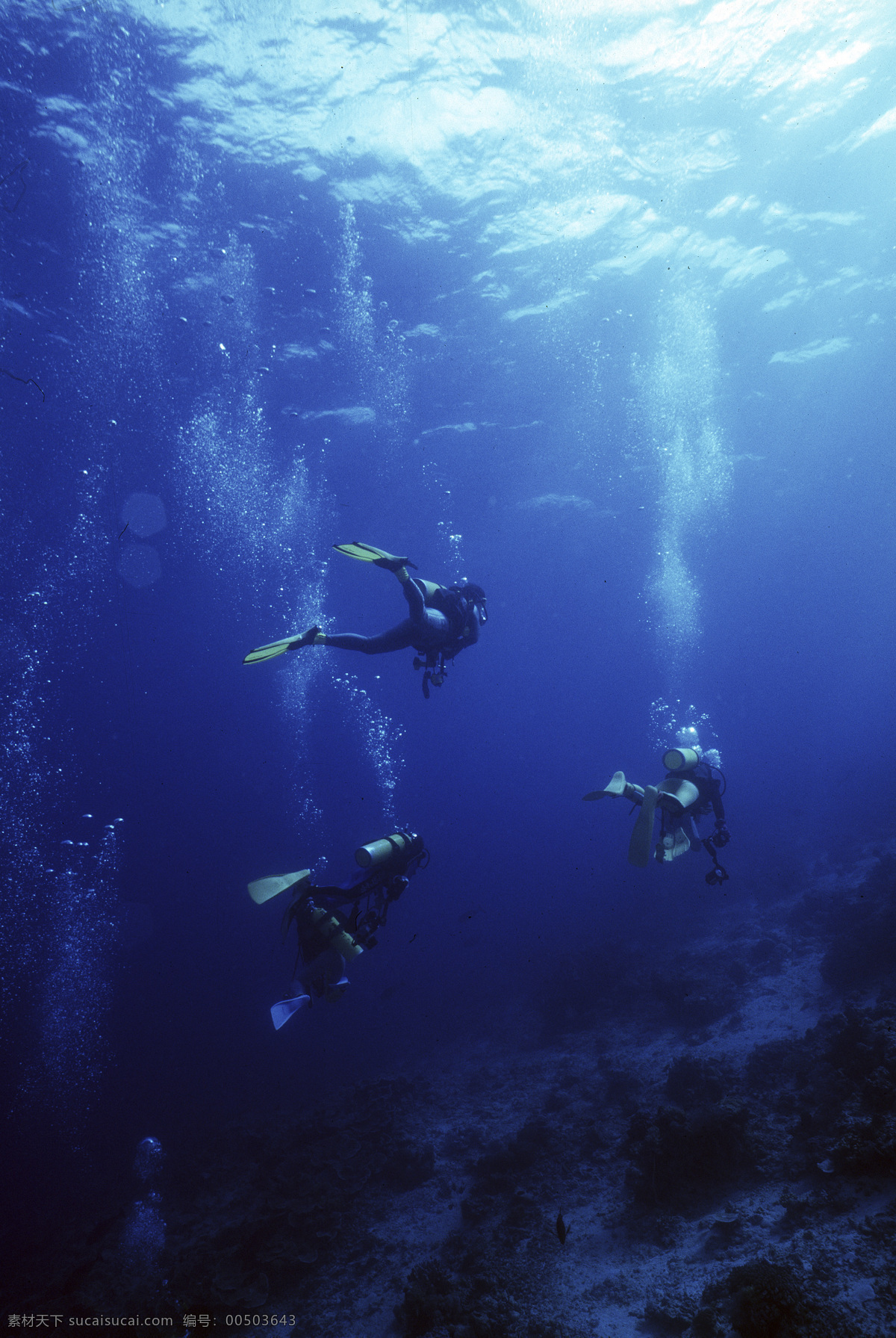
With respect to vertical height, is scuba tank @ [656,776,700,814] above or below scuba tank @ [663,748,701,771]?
below

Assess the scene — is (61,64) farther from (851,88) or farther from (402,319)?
(851,88)

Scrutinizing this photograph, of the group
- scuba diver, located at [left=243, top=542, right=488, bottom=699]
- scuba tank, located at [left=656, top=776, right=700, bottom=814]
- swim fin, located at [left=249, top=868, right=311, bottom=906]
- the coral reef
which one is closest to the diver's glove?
scuba tank, located at [left=656, top=776, right=700, bottom=814]

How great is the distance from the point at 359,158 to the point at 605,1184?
Result: 19292 millimetres

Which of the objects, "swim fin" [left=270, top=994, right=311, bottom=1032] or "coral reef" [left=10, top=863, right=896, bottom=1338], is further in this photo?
"swim fin" [left=270, top=994, right=311, bottom=1032]

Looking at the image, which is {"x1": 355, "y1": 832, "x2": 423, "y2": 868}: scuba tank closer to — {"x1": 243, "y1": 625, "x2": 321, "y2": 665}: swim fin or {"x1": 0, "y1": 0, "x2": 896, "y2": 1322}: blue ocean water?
{"x1": 243, "y1": 625, "x2": 321, "y2": 665}: swim fin

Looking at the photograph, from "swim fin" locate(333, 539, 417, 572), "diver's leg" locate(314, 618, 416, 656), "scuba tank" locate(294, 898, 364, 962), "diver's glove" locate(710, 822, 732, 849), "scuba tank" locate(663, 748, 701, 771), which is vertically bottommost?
"diver's glove" locate(710, 822, 732, 849)

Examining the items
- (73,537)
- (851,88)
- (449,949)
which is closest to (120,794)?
(73,537)

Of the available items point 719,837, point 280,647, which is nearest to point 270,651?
point 280,647

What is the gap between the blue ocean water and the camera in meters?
12.1

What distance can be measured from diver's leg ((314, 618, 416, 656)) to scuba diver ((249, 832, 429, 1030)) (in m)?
2.74

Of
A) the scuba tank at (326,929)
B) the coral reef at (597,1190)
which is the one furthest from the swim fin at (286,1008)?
the coral reef at (597,1190)

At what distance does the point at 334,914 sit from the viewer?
5.87m

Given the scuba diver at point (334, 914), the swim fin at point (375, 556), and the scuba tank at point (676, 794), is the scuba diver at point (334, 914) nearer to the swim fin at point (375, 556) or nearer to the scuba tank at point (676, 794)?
the scuba tank at point (676, 794)

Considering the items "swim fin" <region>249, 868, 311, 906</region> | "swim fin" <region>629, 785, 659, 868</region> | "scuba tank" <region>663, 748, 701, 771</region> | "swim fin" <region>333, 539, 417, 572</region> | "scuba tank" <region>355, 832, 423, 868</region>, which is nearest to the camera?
"swim fin" <region>249, 868, 311, 906</region>
